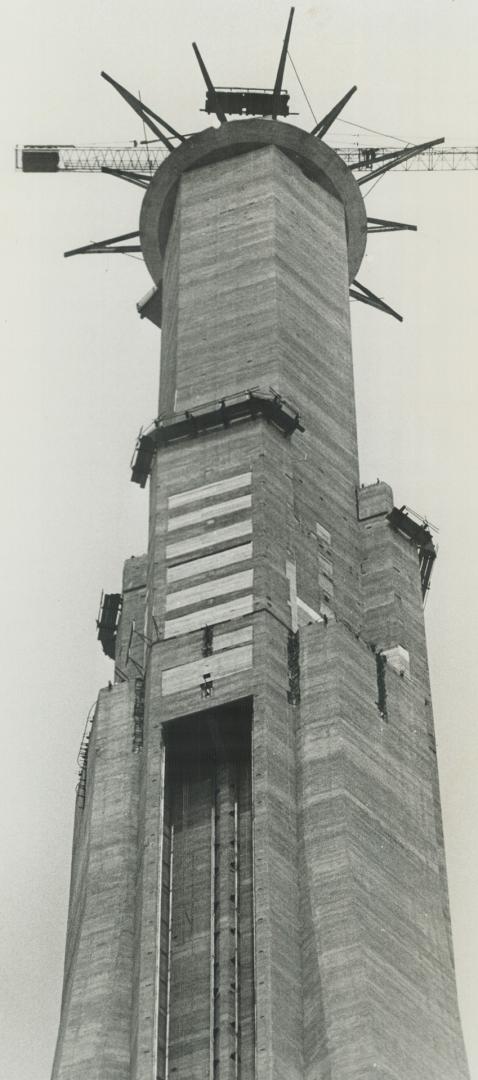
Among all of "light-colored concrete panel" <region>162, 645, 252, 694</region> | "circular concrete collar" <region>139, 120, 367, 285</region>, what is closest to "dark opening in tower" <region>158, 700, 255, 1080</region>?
"light-colored concrete panel" <region>162, 645, 252, 694</region>

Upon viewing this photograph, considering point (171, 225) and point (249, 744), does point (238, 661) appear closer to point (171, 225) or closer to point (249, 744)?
point (249, 744)

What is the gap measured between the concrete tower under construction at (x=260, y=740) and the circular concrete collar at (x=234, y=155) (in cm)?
388

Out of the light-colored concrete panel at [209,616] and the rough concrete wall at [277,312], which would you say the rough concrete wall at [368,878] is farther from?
the rough concrete wall at [277,312]

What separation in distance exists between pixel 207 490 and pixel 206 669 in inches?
448

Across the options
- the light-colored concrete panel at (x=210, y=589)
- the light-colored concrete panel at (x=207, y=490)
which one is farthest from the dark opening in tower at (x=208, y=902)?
the light-colored concrete panel at (x=207, y=490)

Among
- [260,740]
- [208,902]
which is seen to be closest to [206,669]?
[260,740]

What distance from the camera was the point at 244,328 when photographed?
115m

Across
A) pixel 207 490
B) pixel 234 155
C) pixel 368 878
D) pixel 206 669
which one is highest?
pixel 234 155

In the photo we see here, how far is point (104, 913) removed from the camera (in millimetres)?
93875

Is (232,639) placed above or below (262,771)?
above

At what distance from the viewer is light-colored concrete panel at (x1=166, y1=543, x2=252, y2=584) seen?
336 ft

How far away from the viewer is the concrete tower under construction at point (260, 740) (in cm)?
8838

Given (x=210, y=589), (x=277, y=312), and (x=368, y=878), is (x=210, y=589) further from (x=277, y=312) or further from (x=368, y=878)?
(x=277, y=312)

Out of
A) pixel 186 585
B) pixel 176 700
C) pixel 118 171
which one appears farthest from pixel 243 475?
pixel 118 171
